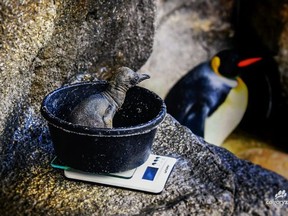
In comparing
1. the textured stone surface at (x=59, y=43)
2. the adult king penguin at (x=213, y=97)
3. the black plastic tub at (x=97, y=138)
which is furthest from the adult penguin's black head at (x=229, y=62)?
the black plastic tub at (x=97, y=138)

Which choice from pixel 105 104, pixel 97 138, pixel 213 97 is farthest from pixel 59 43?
pixel 213 97

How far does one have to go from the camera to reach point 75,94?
128 cm

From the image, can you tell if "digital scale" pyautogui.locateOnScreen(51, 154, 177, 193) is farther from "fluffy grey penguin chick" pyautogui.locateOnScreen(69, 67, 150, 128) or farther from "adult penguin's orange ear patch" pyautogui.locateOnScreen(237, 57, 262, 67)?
"adult penguin's orange ear patch" pyautogui.locateOnScreen(237, 57, 262, 67)

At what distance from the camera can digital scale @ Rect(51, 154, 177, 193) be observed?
1152mm

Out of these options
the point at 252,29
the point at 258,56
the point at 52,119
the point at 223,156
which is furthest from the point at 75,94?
the point at 252,29

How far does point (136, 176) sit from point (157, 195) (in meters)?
0.07

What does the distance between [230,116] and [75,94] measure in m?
1.19

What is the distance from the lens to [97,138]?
108 cm

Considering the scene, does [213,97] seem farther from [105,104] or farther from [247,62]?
[105,104]

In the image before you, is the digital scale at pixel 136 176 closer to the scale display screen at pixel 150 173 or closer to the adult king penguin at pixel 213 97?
the scale display screen at pixel 150 173

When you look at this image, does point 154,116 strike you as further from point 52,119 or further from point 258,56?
point 258,56

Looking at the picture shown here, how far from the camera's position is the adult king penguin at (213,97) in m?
2.21

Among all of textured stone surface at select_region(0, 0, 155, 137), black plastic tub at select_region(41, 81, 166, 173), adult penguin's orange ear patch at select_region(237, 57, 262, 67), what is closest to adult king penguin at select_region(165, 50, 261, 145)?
adult penguin's orange ear patch at select_region(237, 57, 262, 67)

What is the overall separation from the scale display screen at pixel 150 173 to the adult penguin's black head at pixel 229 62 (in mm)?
1162
